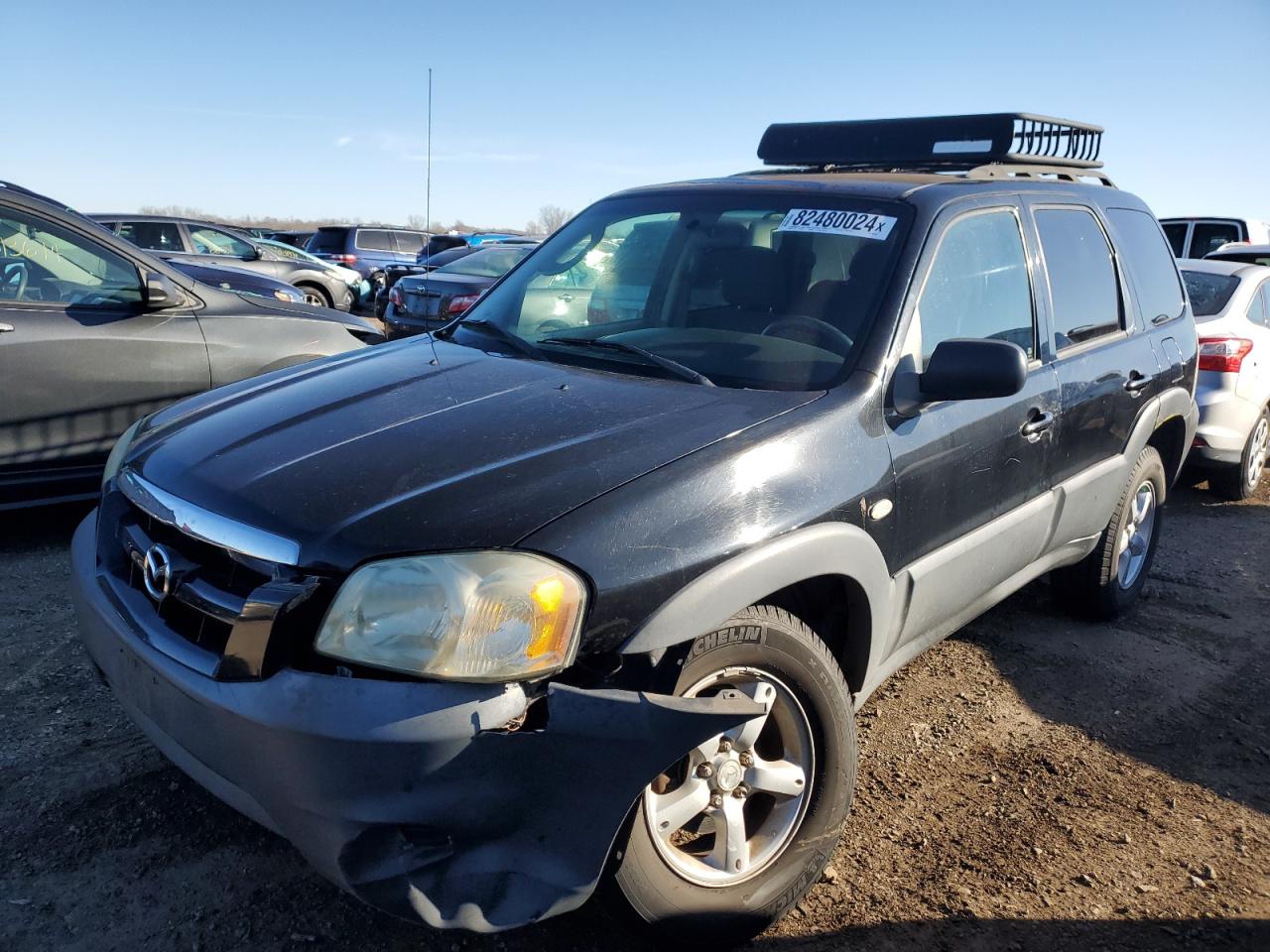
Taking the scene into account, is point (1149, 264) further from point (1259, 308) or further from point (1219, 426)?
point (1259, 308)

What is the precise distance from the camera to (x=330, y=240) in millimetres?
20844

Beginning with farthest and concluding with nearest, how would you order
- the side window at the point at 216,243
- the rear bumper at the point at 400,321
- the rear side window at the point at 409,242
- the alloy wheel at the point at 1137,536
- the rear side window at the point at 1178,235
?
the rear side window at the point at 409,242 < the side window at the point at 216,243 < the rear side window at the point at 1178,235 < the rear bumper at the point at 400,321 < the alloy wheel at the point at 1137,536

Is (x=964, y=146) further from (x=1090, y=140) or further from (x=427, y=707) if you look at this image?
(x=427, y=707)

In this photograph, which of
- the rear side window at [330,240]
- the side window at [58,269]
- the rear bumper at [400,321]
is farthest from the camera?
the rear side window at [330,240]

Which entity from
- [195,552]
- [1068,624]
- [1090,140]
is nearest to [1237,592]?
[1068,624]

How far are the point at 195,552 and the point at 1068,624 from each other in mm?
3774

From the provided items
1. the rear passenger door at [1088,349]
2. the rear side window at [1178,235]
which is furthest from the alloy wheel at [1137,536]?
the rear side window at [1178,235]

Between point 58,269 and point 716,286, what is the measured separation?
352cm

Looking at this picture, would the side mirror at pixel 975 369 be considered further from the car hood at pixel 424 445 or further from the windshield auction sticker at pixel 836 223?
the windshield auction sticker at pixel 836 223

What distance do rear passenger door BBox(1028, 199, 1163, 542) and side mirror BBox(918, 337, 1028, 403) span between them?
38.3 inches

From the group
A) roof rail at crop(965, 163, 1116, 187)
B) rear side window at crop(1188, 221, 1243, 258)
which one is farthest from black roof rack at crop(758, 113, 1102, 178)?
rear side window at crop(1188, 221, 1243, 258)

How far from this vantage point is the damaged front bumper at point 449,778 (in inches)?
72.7

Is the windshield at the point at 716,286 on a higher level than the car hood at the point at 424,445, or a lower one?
higher

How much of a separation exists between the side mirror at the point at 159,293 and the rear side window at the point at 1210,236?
13.2 metres
